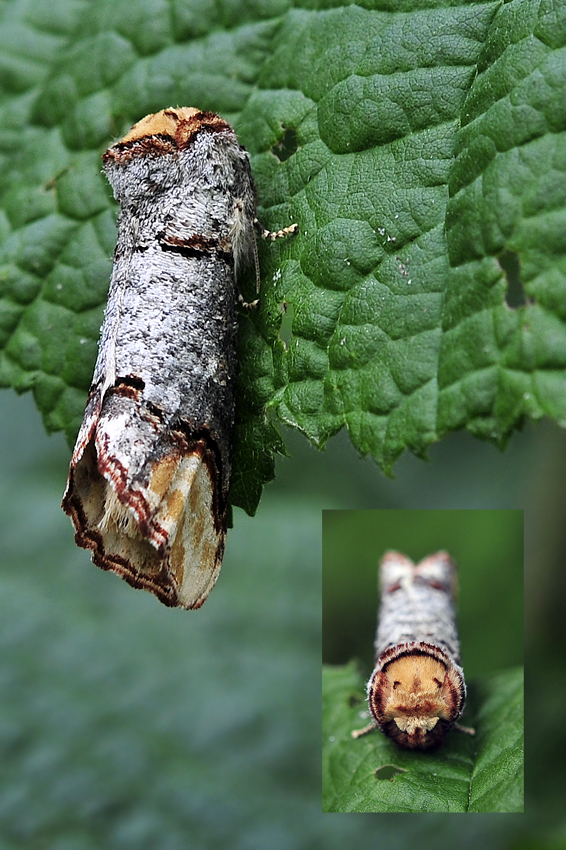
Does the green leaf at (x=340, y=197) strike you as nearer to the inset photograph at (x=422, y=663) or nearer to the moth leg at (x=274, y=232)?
the moth leg at (x=274, y=232)

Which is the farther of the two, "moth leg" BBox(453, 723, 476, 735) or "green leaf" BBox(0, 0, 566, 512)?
"moth leg" BBox(453, 723, 476, 735)

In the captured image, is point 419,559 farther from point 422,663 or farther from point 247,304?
point 247,304

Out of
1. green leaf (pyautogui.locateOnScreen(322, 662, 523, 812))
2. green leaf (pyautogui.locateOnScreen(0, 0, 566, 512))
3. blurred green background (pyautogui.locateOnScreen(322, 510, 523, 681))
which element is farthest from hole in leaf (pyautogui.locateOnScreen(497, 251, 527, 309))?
green leaf (pyautogui.locateOnScreen(322, 662, 523, 812))

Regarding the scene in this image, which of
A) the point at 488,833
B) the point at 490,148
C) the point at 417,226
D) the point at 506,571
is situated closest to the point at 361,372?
the point at 417,226

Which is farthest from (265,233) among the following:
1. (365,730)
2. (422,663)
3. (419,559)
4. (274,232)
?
(365,730)

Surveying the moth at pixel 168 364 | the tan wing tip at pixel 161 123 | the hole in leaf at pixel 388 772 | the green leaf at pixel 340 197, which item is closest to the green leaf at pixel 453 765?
the hole in leaf at pixel 388 772

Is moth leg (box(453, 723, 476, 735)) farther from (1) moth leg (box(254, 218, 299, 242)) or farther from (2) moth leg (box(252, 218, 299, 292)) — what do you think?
(1) moth leg (box(254, 218, 299, 242))

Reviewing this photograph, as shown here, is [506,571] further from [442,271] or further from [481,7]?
[481,7]
